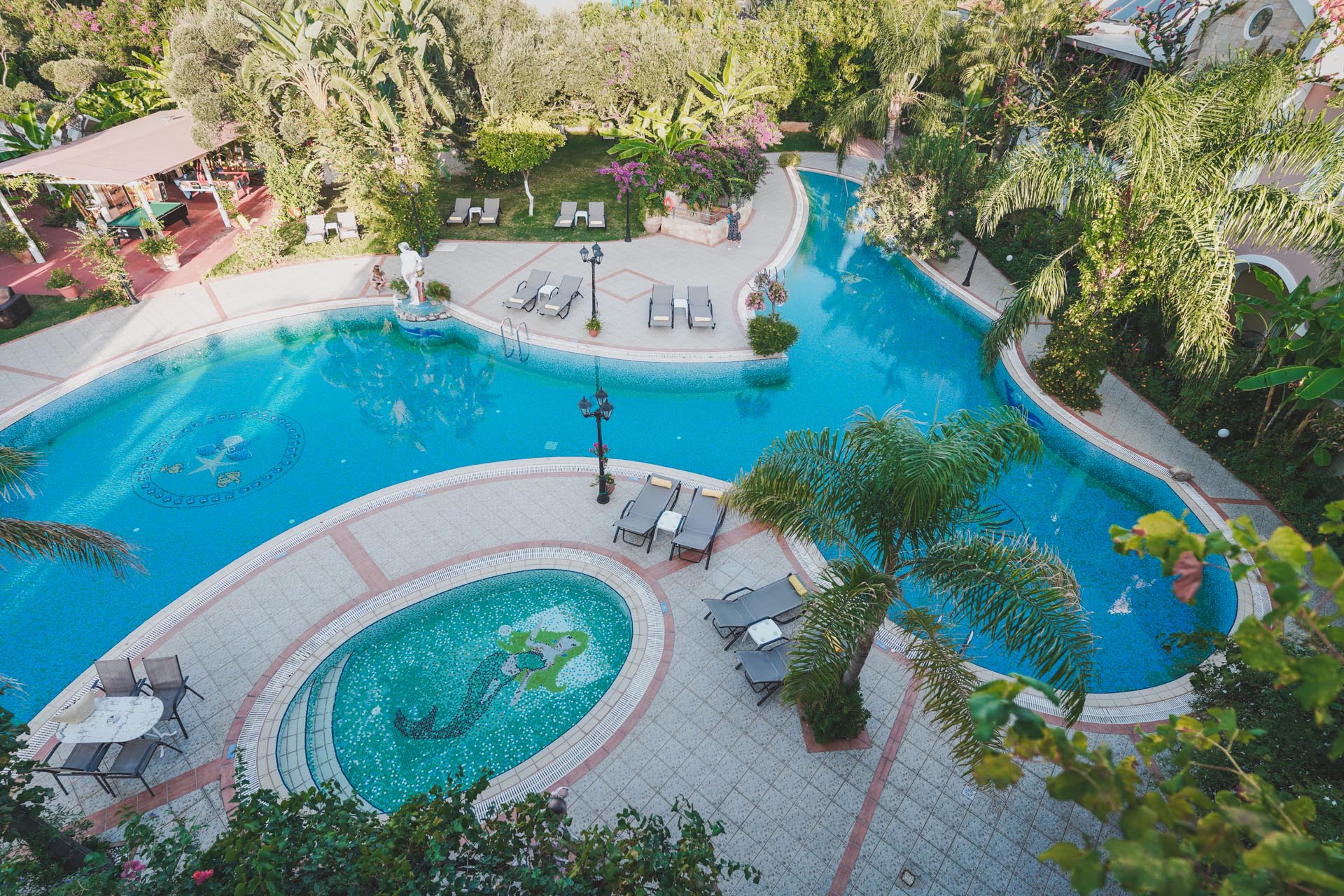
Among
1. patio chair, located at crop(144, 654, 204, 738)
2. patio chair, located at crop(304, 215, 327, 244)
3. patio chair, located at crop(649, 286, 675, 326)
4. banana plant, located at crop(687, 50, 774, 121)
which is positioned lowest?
patio chair, located at crop(144, 654, 204, 738)

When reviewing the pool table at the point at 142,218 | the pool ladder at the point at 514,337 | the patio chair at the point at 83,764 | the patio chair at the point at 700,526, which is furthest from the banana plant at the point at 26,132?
the patio chair at the point at 700,526

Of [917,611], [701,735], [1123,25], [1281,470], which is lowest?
[701,735]

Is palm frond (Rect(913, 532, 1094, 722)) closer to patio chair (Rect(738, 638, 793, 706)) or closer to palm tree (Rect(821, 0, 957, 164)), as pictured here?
patio chair (Rect(738, 638, 793, 706))

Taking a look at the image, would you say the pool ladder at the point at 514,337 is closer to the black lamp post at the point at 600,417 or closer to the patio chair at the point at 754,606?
the black lamp post at the point at 600,417

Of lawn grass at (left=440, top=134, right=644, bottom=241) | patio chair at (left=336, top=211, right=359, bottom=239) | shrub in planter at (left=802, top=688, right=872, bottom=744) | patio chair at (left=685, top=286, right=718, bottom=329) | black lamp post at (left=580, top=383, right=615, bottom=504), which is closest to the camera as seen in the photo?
shrub in planter at (left=802, top=688, right=872, bottom=744)

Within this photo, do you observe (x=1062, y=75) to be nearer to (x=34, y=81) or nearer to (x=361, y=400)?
(x=361, y=400)

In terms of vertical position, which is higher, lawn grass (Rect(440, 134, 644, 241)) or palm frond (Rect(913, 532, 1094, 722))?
palm frond (Rect(913, 532, 1094, 722))

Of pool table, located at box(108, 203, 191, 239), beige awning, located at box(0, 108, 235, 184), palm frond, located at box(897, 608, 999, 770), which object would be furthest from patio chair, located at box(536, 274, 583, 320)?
palm frond, located at box(897, 608, 999, 770)

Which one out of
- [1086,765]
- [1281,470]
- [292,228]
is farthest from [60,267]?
[1281,470]
